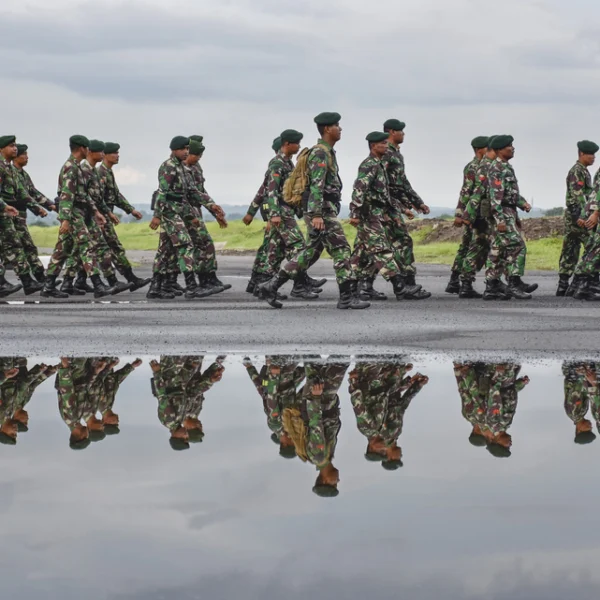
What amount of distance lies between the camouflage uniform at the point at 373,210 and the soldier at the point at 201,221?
2.30 meters

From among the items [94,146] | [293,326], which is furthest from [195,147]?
[293,326]

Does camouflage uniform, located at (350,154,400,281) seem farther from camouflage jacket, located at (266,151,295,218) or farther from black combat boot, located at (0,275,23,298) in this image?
black combat boot, located at (0,275,23,298)

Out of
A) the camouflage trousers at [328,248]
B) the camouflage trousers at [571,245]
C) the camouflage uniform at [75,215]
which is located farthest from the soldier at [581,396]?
the camouflage uniform at [75,215]

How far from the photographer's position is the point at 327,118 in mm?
14406

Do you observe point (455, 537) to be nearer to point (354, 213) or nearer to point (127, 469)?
point (127, 469)

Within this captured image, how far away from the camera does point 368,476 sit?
19.3 feet

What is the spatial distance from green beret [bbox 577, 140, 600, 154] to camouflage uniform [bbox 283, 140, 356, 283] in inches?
161

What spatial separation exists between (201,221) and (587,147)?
5084 mm

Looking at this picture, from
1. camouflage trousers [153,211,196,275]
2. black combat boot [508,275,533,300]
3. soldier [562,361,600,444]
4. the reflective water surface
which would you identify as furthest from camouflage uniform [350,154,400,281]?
the reflective water surface

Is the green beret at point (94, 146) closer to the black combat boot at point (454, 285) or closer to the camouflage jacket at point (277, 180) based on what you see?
the camouflage jacket at point (277, 180)

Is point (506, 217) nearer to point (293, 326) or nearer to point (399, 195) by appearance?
point (399, 195)

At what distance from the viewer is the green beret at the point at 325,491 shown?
548 cm

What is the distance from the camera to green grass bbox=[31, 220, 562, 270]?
1249 inches

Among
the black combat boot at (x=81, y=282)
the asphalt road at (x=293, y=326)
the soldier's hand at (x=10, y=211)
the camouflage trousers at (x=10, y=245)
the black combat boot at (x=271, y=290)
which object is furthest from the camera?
the black combat boot at (x=81, y=282)
